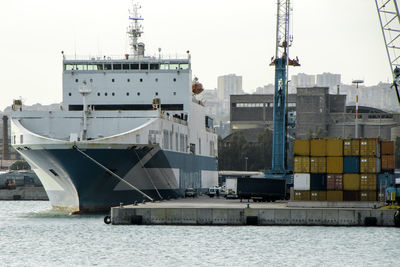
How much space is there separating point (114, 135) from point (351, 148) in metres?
15.6

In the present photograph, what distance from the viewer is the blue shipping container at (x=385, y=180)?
57.5m

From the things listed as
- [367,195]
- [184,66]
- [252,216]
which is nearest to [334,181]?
[367,195]

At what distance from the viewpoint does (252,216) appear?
5325cm

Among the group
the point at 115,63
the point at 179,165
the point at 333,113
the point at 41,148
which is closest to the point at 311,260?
the point at 41,148

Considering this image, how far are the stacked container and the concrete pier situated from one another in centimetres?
397

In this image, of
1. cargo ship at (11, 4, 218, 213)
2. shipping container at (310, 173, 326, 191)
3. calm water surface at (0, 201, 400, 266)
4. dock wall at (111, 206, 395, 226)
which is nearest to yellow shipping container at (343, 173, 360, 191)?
shipping container at (310, 173, 326, 191)

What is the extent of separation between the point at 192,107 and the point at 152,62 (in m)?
5.73

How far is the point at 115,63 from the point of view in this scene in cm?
7069

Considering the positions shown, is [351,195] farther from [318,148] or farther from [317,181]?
[318,148]

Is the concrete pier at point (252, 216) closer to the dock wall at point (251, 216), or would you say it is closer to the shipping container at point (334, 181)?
the dock wall at point (251, 216)

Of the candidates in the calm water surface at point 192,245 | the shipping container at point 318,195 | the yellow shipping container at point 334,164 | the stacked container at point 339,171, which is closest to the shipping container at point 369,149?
the stacked container at point 339,171

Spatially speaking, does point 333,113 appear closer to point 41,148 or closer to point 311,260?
point 41,148

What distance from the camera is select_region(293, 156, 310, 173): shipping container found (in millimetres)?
→ 57750

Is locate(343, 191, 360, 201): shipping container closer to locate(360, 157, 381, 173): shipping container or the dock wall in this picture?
locate(360, 157, 381, 173): shipping container
